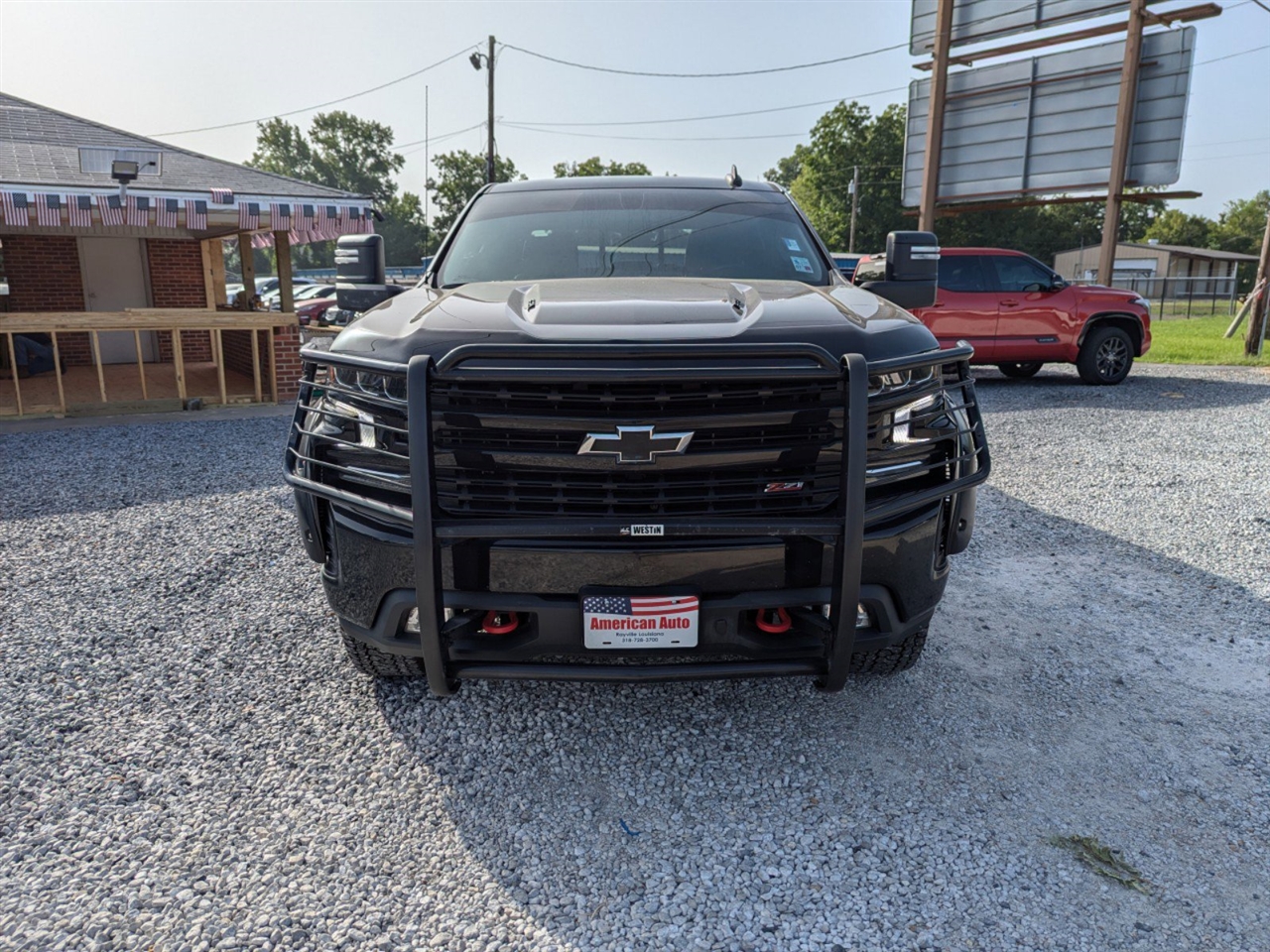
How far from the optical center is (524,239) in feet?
12.3

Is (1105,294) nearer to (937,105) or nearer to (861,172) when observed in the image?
(937,105)

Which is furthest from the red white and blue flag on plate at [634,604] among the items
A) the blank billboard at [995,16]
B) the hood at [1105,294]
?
the blank billboard at [995,16]

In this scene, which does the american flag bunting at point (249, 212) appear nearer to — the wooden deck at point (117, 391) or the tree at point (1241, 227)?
the wooden deck at point (117, 391)

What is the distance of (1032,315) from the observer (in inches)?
457

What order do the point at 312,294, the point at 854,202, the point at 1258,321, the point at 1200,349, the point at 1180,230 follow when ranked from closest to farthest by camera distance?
the point at 1258,321
the point at 1200,349
the point at 312,294
the point at 854,202
the point at 1180,230

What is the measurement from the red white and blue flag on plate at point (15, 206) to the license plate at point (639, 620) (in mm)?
11202

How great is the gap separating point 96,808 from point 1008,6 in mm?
18324

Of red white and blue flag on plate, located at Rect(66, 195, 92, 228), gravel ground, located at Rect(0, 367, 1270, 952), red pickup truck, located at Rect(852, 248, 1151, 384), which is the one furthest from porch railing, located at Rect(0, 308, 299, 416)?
red pickup truck, located at Rect(852, 248, 1151, 384)

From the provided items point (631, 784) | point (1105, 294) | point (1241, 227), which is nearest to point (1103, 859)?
point (631, 784)

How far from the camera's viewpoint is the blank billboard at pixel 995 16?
15055 mm

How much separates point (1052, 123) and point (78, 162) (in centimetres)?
1580

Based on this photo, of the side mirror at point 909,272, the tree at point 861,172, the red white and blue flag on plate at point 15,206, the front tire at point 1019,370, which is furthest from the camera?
the tree at point 861,172

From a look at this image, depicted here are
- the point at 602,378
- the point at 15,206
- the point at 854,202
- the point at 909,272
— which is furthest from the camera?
the point at 854,202

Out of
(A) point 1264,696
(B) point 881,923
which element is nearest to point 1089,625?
(A) point 1264,696
